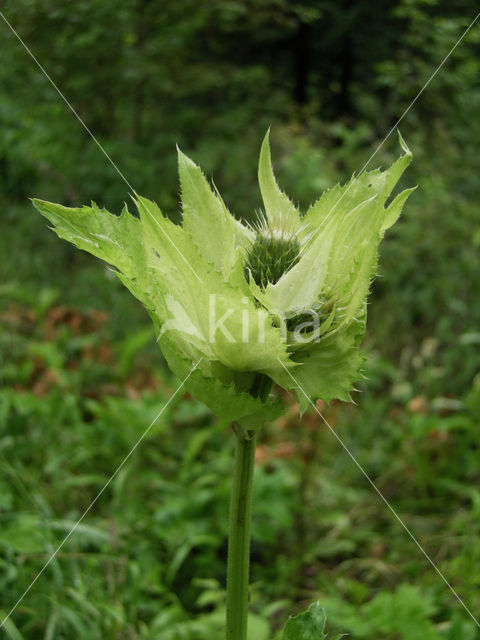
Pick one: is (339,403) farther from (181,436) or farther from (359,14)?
(359,14)

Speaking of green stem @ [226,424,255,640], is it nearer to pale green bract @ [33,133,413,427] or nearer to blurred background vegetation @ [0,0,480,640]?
pale green bract @ [33,133,413,427]

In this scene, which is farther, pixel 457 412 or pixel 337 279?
pixel 457 412

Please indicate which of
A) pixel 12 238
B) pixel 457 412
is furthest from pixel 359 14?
pixel 457 412

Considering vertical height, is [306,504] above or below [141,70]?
below

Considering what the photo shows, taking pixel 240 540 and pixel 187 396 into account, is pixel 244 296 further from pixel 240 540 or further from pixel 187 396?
pixel 187 396

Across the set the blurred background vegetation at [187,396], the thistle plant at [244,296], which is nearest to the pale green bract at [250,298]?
the thistle plant at [244,296]

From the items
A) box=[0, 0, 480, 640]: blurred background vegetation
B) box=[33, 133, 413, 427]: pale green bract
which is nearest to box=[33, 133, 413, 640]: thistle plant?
box=[33, 133, 413, 427]: pale green bract

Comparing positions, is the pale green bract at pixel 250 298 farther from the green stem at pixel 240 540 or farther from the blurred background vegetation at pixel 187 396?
the blurred background vegetation at pixel 187 396
